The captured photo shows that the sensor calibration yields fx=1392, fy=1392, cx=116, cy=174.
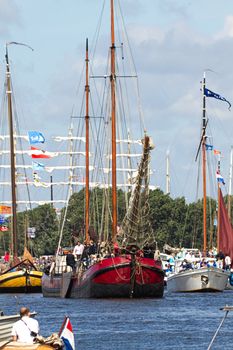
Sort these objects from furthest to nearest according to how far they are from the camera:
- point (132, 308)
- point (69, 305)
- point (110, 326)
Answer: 1. point (69, 305)
2. point (132, 308)
3. point (110, 326)

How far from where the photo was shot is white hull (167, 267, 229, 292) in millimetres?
86125

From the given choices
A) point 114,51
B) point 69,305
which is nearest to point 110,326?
point 69,305

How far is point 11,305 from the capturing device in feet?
242

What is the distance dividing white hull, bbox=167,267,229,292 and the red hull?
12576mm

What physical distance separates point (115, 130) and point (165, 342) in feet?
101

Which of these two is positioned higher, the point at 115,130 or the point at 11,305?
the point at 115,130

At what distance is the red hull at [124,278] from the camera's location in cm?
7019

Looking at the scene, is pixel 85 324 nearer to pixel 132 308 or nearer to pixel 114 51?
pixel 132 308

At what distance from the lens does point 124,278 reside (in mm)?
70812

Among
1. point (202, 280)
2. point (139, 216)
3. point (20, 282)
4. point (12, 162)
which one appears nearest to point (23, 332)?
point (139, 216)

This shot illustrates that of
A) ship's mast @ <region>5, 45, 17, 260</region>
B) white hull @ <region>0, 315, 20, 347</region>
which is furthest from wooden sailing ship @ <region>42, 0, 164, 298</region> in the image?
white hull @ <region>0, 315, 20, 347</region>

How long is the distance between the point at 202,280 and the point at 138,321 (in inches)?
1093

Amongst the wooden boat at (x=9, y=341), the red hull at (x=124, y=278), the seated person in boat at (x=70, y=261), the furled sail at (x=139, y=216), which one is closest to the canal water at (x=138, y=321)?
the red hull at (x=124, y=278)

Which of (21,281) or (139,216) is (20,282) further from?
(139,216)
